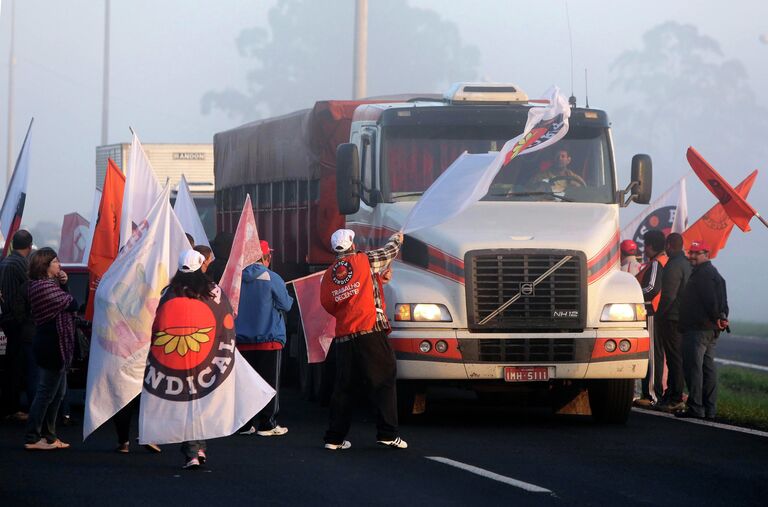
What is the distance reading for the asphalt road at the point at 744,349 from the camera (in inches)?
1265

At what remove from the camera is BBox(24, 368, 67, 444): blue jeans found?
41.9 ft

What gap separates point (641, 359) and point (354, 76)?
17707mm

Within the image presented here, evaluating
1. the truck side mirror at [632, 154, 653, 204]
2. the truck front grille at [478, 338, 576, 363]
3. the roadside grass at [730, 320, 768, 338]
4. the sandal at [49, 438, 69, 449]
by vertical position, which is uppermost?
the truck side mirror at [632, 154, 653, 204]

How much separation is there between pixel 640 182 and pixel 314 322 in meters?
3.43

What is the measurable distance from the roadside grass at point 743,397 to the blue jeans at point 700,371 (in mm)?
248

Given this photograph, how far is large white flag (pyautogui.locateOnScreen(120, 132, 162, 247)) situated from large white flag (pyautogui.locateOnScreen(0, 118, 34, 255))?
1143 mm

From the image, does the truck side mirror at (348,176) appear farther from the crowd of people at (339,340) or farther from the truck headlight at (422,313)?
the crowd of people at (339,340)

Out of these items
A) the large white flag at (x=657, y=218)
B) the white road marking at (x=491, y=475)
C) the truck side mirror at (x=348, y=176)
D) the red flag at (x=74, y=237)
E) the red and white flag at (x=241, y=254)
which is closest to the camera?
the white road marking at (x=491, y=475)

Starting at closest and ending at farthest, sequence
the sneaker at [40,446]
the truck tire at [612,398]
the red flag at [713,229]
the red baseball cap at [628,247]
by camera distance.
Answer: the sneaker at [40,446]
the truck tire at [612,398]
the red baseball cap at [628,247]
the red flag at [713,229]

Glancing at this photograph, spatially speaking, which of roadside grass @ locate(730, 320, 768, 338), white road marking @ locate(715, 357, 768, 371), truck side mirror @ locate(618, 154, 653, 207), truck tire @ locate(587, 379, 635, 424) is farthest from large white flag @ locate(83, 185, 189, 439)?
roadside grass @ locate(730, 320, 768, 338)

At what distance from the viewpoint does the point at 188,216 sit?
16375 mm

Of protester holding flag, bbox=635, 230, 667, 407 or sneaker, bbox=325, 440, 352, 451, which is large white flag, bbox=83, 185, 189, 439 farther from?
protester holding flag, bbox=635, 230, 667, 407

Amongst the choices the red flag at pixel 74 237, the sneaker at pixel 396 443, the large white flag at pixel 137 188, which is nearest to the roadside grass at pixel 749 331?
the red flag at pixel 74 237

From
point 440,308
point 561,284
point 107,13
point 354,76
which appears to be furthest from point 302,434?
point 107,13
